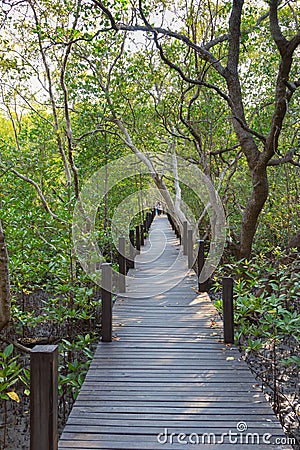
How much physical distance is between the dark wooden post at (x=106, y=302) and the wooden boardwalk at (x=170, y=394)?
0.13 meters

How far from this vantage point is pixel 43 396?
2.31 meters

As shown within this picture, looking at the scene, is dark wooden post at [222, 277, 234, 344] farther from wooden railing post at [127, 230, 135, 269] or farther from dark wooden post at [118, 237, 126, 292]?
wooden railing post at [127, 230, 135, 269]

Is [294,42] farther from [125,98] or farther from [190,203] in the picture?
[190,203]

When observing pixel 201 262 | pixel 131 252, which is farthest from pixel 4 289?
pixel 131 252

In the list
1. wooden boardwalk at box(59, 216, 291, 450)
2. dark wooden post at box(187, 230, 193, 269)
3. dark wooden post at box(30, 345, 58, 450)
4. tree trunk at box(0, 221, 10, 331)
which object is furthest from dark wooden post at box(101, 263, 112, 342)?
dark wooden post at box(187, 230, 193, 269)

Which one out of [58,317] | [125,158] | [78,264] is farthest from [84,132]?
[58,317]

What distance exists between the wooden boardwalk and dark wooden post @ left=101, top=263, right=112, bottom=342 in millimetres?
129

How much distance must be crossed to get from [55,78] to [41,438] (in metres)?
8.84

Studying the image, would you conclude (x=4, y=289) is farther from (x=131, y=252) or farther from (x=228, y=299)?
(x=131, y=252)

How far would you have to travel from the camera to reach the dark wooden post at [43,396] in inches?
90.7

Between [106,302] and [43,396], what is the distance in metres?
2.59

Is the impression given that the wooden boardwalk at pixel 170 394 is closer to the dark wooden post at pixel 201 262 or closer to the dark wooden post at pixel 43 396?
the dark wooden post at pixel 43 396

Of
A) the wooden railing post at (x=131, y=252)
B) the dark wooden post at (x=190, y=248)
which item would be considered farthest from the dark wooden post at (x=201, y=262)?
the wooden railing post at (x=131, y=252)

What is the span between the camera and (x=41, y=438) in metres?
2.36
